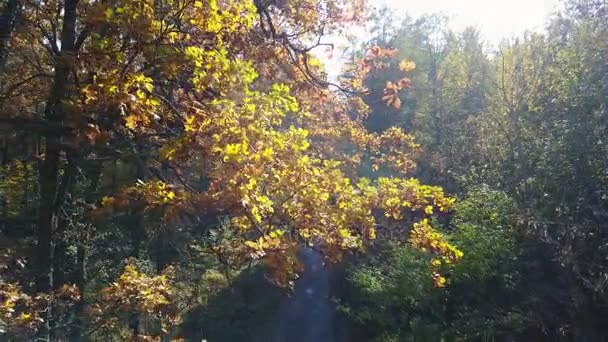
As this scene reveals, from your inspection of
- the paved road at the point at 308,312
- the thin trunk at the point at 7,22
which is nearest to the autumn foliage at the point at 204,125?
the thin trunk at the point at 7,22

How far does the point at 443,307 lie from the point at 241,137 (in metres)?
12.4

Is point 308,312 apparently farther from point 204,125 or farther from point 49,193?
point 204,125

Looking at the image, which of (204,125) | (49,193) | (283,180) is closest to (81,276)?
(49,193)

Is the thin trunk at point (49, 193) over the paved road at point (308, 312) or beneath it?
beneath

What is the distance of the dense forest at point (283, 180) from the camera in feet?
16.1

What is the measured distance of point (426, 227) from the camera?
5.88 m

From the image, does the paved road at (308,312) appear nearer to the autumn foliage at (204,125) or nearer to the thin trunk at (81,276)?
the thin trunk at (81,276)

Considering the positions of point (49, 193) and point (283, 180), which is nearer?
point (283, 180)

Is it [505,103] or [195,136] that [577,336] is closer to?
[505,103]

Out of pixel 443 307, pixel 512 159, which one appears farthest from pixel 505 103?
pixel 443 307

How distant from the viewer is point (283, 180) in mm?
5023

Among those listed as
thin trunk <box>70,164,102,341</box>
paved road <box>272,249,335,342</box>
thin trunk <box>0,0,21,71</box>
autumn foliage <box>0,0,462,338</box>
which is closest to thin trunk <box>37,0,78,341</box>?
autumn foliage <box>0,0,462,338</box>

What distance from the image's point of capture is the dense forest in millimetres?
4902

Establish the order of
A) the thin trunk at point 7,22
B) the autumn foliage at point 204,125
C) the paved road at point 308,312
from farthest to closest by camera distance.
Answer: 1. the paved road at point 308,312
2. the thin trunk at point 7,22
3. the autumn foliage at point 204,125
